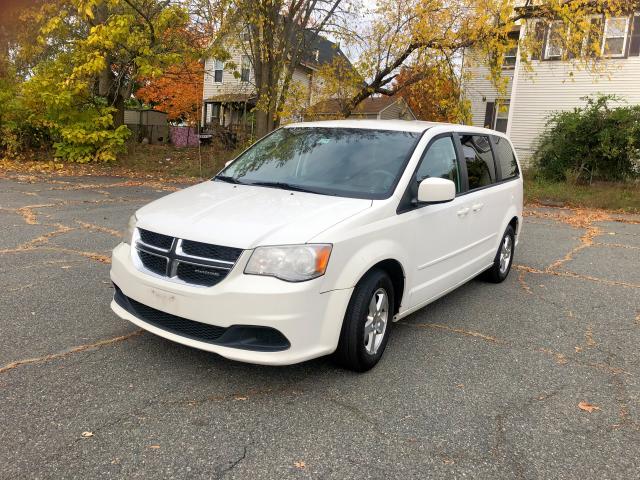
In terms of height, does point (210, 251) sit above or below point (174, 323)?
above

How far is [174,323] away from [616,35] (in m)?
20.7

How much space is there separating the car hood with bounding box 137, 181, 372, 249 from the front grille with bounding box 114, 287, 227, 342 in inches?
20.0

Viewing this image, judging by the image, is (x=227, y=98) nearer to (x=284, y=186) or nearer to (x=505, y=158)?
(x=505, y=158)

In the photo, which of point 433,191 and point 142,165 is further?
point 142,165

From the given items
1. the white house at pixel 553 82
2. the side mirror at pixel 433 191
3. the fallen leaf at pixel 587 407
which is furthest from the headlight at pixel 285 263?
the white house at pixel 553 82

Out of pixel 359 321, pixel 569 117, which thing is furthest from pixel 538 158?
pixel 359 321

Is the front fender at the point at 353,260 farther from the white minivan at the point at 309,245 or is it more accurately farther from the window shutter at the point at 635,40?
the window shutter at the point at 635,40

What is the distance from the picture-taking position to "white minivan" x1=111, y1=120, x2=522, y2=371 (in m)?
3.17

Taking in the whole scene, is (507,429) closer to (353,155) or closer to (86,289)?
(353,155)

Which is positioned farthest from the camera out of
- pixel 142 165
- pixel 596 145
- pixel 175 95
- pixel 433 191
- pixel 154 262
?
pixel 175 95

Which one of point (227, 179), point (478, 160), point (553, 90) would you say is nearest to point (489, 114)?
point (553, 90)

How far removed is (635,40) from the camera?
1859 centimetres

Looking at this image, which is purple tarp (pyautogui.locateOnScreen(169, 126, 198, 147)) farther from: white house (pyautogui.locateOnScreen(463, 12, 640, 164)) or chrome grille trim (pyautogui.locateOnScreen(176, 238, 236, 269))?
chrome grille trim (pyautogui.locateOnScreen(176, 238, 236, 269))

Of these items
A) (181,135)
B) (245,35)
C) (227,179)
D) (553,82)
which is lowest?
(227,179)
